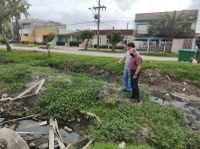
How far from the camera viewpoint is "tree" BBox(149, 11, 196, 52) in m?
38.4

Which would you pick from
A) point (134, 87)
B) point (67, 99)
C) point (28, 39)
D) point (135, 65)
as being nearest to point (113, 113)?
point (134, 87)

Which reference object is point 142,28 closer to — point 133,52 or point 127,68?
point 127,68

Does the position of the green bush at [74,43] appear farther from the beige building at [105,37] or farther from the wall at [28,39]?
the wall at [28,39]

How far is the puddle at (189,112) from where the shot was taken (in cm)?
812

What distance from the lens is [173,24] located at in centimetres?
3847

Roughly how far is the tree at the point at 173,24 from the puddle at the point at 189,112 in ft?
98.9

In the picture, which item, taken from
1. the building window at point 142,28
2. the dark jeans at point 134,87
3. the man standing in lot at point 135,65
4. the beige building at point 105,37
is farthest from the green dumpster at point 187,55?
the beige building at point 105,37

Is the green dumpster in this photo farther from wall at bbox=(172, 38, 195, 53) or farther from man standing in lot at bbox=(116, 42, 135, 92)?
wall at bbox=(172, 38, 195, 53)

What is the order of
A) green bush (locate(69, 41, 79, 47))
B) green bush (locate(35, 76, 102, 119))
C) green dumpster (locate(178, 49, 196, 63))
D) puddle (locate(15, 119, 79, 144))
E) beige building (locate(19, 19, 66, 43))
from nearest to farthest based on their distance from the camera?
puddle (locate(15, 119, 79, 144)) < green bush (locate(35, 76, 102, 119)) < green dumpster (locate(178, 49, 196, 63)) < green bush (locate(69, 41, 79, 47)) < beige building (locate(19, 19, 66, 43))

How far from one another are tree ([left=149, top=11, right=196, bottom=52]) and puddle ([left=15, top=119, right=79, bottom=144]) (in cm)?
3406

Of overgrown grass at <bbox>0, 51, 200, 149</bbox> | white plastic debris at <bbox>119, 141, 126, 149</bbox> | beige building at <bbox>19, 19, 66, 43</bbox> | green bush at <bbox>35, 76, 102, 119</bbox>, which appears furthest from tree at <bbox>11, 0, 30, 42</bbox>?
beige building at <bbox>19, 19, 66, 43</bbox>

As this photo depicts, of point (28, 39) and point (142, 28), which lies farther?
point (28, 39)

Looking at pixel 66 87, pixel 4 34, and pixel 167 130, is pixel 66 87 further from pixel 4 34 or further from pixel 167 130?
pixel 4 34

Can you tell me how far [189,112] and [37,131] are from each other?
554cm
